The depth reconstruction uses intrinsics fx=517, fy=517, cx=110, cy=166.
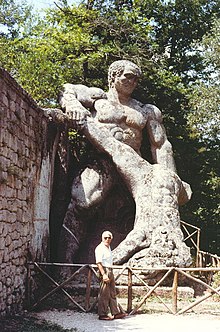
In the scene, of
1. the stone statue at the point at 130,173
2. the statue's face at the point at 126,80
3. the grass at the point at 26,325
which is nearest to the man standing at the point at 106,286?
the grass at the point at 26,325

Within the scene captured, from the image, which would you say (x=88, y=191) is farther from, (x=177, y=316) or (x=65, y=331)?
(x=65, y=331)

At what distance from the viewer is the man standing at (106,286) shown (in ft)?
23.2

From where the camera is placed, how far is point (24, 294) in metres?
7.51

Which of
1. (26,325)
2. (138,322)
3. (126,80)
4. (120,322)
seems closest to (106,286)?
(120,322)

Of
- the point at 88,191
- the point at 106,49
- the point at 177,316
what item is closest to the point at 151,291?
the point at 177,316

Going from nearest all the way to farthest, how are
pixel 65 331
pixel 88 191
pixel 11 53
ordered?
pixel 65 331, pixel 88 191, pixel 11 53

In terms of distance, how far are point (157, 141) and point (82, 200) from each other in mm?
2025

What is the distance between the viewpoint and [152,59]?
13.6 metres

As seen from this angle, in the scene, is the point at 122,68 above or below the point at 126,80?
above

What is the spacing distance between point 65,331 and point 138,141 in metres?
4.92

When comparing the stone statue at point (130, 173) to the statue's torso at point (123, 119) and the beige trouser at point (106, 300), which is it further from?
the beige trouser at point (106, 300)

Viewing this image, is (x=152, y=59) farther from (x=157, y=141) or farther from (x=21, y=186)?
(x=21, y=186)

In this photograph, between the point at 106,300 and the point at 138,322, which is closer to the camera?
the point at 138,322

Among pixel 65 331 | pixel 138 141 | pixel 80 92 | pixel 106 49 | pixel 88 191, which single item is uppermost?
pixel 106 49
